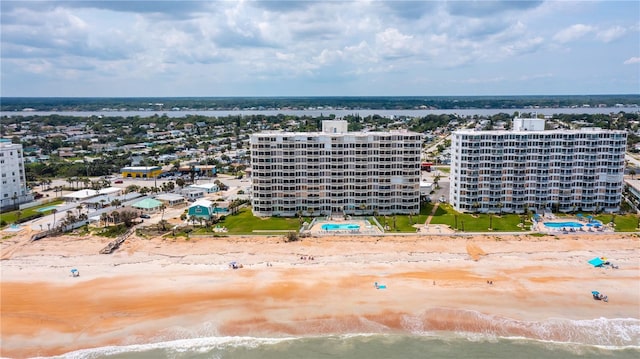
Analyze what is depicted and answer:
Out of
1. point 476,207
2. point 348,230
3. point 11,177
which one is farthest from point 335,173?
point 11,177

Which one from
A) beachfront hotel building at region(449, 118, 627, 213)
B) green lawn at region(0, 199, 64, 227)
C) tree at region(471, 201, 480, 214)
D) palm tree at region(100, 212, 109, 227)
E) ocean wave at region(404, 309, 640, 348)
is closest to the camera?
ocean wave at region(404, 309, 640, 348)

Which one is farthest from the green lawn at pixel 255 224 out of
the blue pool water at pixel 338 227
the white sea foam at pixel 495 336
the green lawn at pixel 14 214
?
the green lawn at pixel 14 214

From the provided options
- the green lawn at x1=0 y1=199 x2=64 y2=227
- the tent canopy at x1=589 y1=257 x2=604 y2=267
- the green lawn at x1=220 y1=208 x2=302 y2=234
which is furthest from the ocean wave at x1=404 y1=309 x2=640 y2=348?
the green lawn at x1=0 y1=199 x2=64 y2=227

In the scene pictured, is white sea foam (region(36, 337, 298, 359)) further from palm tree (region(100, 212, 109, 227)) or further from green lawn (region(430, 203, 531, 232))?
green lawn (region(430, 203, 531, 232))

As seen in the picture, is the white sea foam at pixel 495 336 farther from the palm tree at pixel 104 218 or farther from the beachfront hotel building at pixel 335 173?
the palm tree at pixel 104 218

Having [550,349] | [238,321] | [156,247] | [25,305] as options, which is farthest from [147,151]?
[550,349]

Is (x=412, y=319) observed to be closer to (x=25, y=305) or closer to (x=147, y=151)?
(x=25, y=305)
